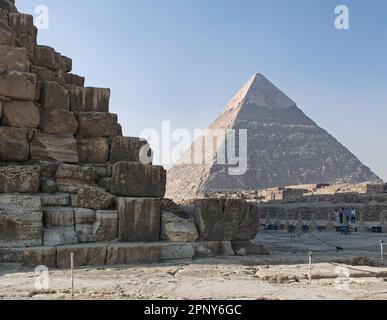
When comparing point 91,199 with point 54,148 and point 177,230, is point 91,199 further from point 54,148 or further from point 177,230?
point 54,148

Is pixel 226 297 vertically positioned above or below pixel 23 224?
below

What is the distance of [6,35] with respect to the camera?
414 inches

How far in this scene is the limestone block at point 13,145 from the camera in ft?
31.0

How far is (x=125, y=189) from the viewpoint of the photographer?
9219mm

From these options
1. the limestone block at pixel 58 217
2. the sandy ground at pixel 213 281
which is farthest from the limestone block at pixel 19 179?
the sandy ground at pixel 213 281

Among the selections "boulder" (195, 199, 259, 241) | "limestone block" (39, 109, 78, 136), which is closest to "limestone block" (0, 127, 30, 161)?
"limestone block" (39, 109, 78, 136)

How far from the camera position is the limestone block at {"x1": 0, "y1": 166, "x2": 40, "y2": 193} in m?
8.74

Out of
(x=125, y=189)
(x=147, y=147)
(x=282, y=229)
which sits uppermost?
(x=147, y=147)

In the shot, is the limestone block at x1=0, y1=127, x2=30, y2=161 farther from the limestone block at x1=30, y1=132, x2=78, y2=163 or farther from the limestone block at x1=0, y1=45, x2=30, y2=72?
the limestone block at x1=0, y1=45, x2=30, y2=72
